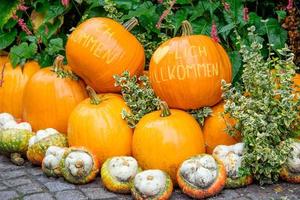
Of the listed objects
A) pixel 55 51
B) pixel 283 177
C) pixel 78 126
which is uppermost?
pixel 55 51

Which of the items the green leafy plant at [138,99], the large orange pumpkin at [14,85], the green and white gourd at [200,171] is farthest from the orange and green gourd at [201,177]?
the large orange pumpkin at [14,85]

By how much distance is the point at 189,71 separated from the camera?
4176 mm

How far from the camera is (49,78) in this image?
183 inches

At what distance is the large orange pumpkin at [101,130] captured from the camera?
4191 millimetres

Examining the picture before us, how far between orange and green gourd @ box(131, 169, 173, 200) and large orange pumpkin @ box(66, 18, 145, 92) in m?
0.96

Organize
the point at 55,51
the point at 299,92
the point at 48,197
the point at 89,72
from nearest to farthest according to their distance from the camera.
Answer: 1. the point at 48,197
2. the point at 299,92
3. the point at 89,72
4. the point at 55,51

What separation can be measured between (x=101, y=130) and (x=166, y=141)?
49 centimetres

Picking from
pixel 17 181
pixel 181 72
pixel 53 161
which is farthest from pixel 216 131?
pixel 17 181

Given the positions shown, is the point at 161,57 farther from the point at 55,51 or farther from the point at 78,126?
the point at 55,51

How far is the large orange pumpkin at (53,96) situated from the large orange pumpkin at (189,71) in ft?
2.20

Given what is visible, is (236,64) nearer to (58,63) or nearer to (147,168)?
(147,168)

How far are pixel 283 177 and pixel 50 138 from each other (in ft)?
5.27

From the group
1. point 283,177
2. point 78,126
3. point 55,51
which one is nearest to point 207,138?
point 283,177

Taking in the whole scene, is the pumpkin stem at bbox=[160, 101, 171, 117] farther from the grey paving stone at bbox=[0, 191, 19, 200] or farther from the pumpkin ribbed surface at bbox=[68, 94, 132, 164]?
the grey paving stone at bbox=[0, 191, 19, 200]
